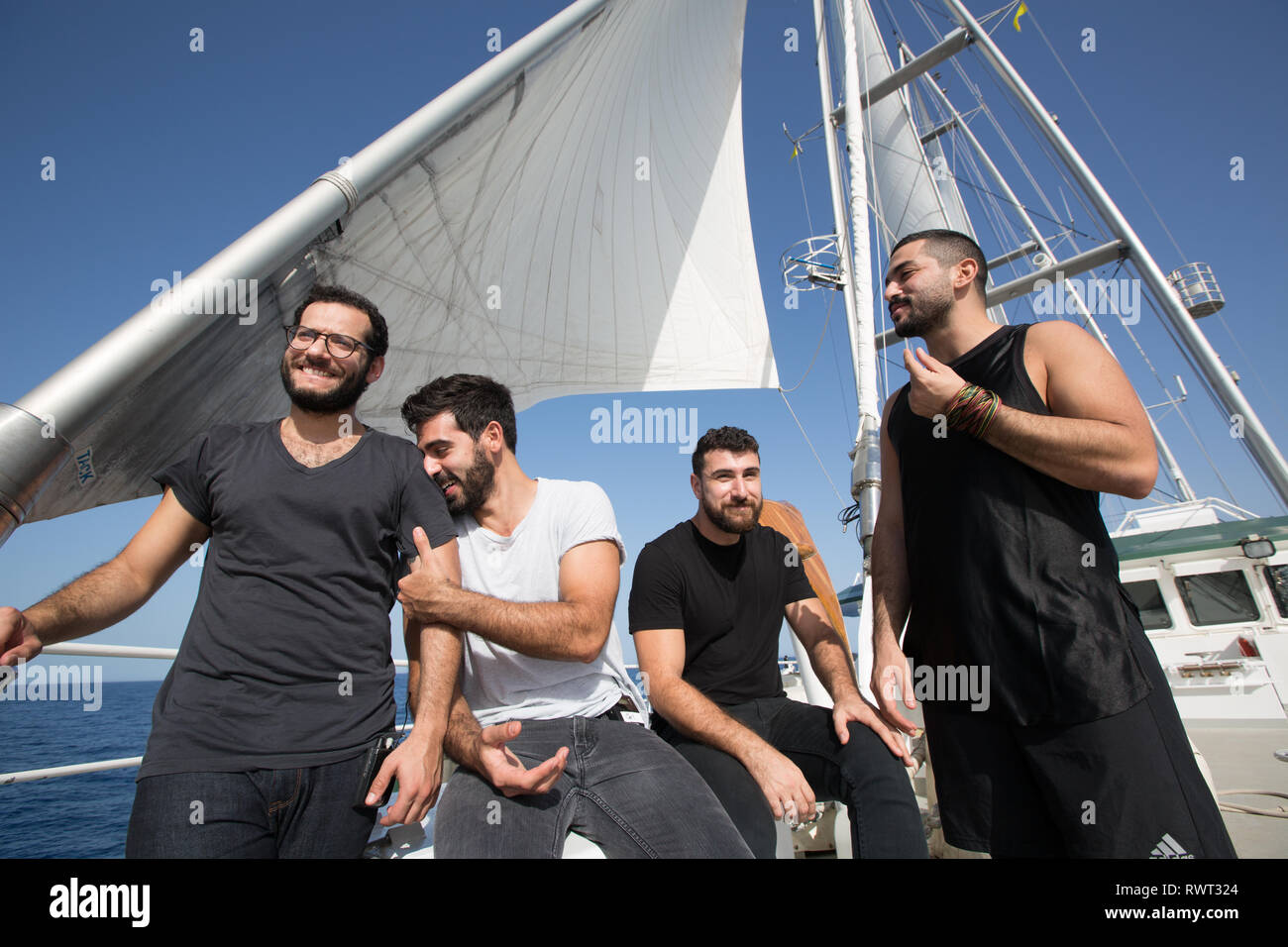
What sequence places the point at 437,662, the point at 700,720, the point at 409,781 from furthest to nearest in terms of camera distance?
the point at 700,720 → the point at 437,662 → the point at 409,781

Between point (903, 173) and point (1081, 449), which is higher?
point (903, 173)

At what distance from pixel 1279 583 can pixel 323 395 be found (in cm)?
1121

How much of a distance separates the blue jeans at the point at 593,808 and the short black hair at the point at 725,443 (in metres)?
1.24

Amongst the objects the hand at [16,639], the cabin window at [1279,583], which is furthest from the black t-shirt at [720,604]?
the cabin window at [1279,583]

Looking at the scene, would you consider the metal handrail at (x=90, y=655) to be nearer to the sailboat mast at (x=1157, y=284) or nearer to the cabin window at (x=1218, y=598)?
the sailboat mast at (x=1157, y=284)

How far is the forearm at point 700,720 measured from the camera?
197 cm

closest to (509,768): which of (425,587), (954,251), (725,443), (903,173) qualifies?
(425,587)

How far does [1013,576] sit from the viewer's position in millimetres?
1521

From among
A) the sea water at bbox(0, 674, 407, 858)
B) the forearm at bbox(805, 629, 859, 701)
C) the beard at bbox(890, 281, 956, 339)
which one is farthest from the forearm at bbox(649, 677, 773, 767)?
the sea water at bbox(0, 674, 407, 858)

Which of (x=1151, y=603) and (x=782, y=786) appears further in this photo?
(x=1151, y=603)

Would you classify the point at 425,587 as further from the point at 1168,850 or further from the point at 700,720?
the point at 1168,850

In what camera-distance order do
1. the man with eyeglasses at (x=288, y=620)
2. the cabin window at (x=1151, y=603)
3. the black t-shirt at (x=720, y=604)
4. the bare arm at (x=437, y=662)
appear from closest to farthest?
1. the man with eyeglasses at (x=288, y=620)
2. the bare arm at (x=437, y=662)
3. the black t-shirt at (x=720, y=604)
4. the cabin window at (x=1151, y=603)

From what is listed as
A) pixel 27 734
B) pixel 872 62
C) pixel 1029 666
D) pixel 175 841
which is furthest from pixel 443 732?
pixel 27 734

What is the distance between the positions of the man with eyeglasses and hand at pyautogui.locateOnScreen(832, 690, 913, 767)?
1.23 meters
